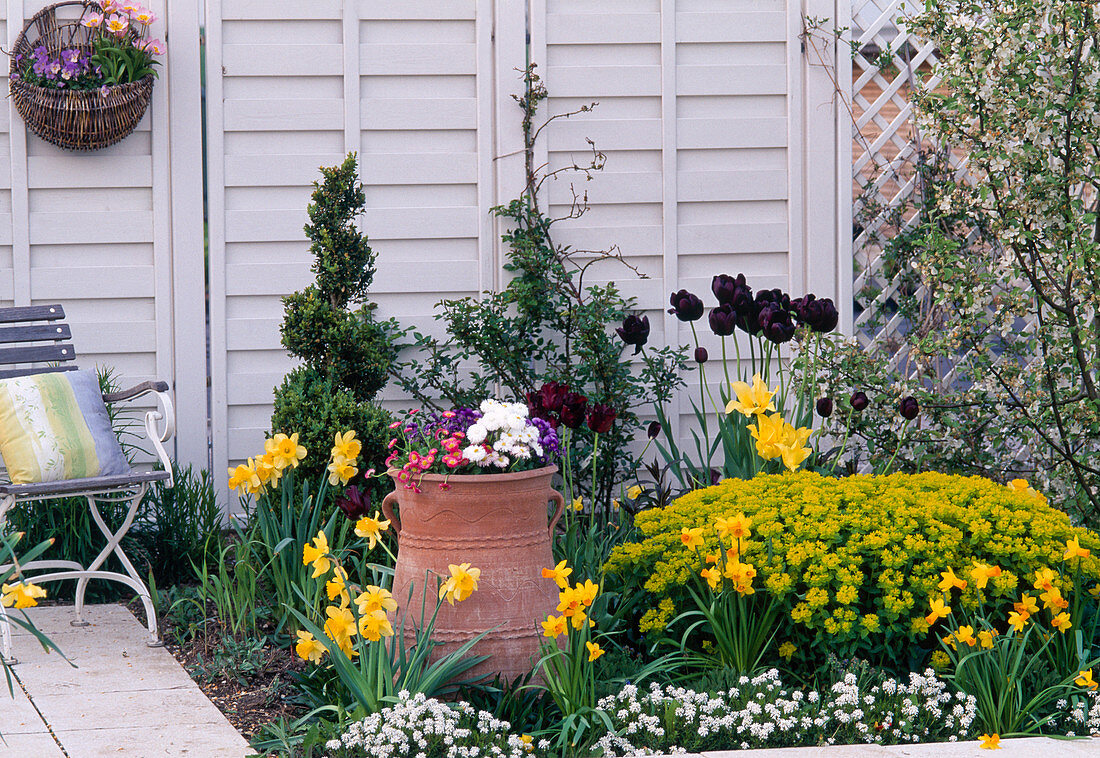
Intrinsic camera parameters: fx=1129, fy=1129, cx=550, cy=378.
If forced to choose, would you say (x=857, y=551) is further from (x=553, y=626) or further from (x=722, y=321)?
(x=722, y=321)

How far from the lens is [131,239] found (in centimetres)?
401

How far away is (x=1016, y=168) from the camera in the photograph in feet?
10.6

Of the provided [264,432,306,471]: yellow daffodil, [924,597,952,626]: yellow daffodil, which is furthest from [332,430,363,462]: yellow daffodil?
[924,597,952,626]: yellow daffodil

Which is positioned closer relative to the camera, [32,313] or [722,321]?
[722,321]

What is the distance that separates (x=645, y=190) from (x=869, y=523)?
77.6 inches

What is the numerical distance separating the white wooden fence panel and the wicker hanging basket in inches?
4.5

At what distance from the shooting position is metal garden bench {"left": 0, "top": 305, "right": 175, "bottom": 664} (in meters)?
2.97

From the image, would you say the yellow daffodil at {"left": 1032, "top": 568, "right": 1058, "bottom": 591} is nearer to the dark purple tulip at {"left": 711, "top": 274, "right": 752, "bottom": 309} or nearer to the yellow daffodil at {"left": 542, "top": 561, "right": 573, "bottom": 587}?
the yellow daffodil at {"left": 542, "top": 561, "right": 573, "bottom": 587}

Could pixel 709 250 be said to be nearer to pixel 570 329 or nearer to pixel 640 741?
pixel 570 329

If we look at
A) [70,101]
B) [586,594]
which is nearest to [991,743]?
[586,594]

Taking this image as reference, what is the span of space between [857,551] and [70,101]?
2.89 m

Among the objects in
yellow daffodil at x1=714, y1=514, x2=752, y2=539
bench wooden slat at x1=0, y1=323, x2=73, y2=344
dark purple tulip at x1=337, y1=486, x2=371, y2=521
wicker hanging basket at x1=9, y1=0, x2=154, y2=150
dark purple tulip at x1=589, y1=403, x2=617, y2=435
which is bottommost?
yellow daffodil at x1=714, y1=514, x2=752, y2=539

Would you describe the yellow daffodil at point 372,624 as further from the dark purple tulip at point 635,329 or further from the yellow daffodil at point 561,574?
the dark purple tulip at point 635,329

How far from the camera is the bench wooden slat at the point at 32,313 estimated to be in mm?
3609
